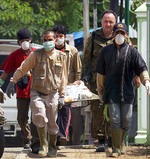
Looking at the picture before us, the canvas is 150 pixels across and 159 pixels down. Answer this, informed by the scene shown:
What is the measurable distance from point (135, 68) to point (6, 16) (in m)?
13.1

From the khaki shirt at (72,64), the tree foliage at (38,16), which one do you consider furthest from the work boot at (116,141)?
the tree foliage at (38,16)

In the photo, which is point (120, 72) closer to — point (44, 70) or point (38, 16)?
point (44, 70)

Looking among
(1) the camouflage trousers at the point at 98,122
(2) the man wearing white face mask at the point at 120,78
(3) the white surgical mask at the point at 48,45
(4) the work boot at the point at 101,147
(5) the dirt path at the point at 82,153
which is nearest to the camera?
(2) the man wearing white face mask at the point at 120,78

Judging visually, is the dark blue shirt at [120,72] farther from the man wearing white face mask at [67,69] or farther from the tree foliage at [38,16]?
the tree foliage at [38,16]

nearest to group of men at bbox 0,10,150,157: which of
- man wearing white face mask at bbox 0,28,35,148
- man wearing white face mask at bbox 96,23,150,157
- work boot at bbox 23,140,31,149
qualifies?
man wearing white face mask at bbox 96,23,150,157

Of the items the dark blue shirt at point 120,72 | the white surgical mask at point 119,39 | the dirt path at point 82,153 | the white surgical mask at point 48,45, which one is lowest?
the dirt path at point 82,153

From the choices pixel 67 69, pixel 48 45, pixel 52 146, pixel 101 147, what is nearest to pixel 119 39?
pixel 48 45

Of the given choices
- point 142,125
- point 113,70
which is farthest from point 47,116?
point 142,125

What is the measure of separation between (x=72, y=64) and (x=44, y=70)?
143 cm

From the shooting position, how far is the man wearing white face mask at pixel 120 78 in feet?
31.4

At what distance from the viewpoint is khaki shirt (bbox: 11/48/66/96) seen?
380 inches

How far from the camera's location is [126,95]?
9641mm

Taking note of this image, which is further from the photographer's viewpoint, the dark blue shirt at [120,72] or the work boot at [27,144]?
the work boot at [27,144]

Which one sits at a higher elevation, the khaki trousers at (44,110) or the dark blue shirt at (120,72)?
the dark blue shirt at (120,72)
